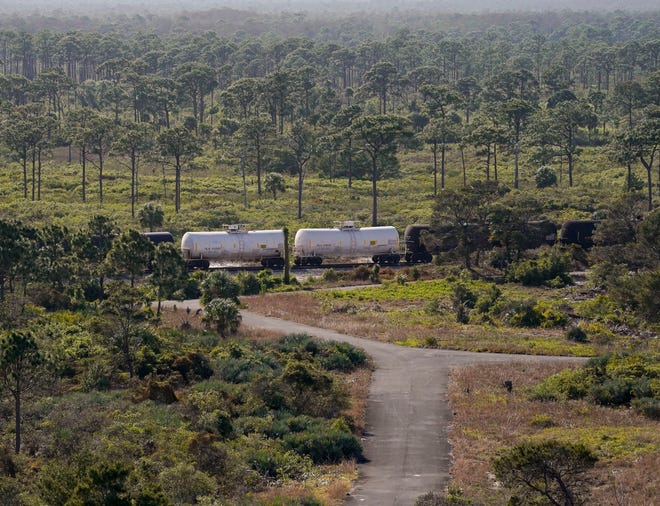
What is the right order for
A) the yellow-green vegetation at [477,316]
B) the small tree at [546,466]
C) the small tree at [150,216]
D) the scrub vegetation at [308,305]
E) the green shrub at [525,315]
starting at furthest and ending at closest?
the small tree at [150,216]
the green shrub at [525,315]
the yellow-green vegetation at [477,316]
the scrub vegetation at [308,305]
the small tree at [546,466]

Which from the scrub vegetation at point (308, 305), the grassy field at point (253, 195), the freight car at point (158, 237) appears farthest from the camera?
the grassy field at point (253, 195)

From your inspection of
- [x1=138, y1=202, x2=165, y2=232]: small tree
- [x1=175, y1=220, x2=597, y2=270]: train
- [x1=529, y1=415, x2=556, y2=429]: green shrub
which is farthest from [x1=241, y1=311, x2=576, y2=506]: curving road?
[x1=138, y1=202, x2=165, y2=232]: small tree

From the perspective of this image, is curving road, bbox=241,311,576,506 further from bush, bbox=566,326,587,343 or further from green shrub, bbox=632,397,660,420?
green shrub, bbox=632,397,660,420

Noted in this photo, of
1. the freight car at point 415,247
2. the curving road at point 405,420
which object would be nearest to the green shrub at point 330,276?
the freight car at point 415,247

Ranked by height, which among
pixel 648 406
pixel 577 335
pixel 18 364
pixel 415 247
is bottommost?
pixel 648 406

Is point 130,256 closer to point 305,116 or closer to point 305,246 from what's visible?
point 305,246

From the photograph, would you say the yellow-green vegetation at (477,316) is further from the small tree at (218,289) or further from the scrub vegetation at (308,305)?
the small tree at (218,289)

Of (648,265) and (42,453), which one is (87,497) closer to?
(42,453)

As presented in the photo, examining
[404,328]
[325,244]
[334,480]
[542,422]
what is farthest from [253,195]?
[334,480]
